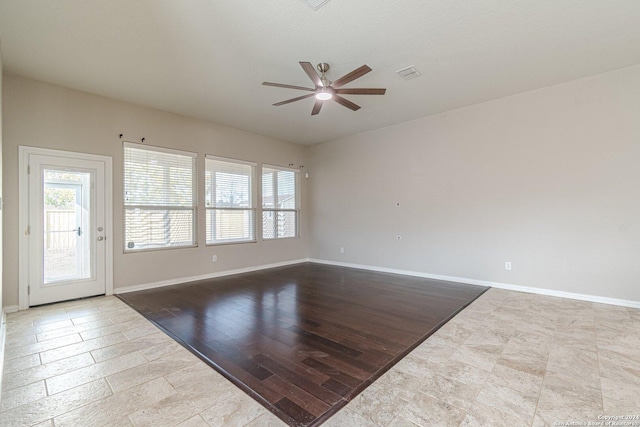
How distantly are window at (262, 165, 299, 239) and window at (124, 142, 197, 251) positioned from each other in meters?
1.68

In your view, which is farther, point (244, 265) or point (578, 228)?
point (244, 265)

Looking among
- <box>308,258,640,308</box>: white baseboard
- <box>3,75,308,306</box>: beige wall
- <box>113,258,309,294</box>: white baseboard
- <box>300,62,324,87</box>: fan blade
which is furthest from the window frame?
<box>300,62,324,87</box>: fan blade

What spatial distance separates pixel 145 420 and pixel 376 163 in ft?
18.2

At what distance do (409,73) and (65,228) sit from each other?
520 centimetres

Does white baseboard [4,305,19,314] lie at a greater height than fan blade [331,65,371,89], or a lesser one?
lesser

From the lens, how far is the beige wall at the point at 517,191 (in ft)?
12.3

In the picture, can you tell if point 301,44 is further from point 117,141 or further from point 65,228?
point 65,228

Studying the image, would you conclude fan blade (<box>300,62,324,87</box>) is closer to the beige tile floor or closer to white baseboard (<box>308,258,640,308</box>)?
the beige tile floor

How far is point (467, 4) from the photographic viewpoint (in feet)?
8.30

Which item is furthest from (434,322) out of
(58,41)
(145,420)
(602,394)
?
(58,41)

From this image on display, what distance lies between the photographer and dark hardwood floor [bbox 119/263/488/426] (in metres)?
2.01

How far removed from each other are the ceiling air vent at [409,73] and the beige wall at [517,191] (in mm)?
1734

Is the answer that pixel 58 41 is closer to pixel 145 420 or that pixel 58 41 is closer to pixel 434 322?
pixel 145 420

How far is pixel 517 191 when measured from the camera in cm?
449
